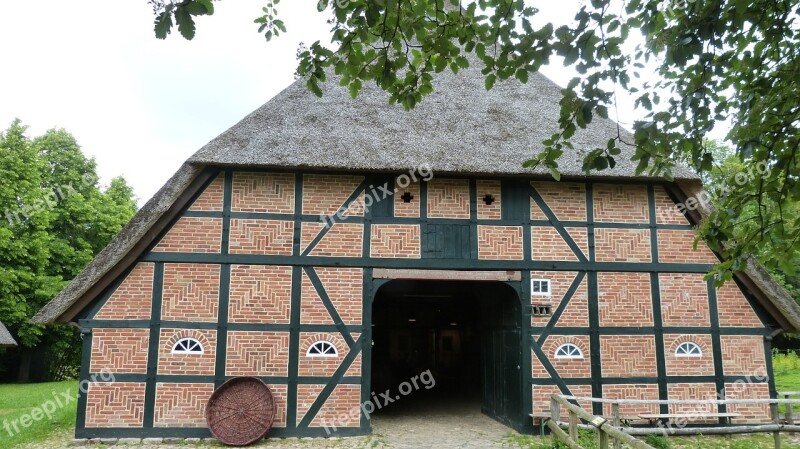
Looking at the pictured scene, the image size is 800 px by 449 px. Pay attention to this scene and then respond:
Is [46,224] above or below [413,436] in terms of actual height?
above

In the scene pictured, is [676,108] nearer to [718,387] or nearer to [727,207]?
[727,207]

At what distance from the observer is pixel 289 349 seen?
836 cm

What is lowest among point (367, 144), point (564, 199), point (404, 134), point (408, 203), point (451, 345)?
point (451, 345)

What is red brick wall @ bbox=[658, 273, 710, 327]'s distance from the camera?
8.89m

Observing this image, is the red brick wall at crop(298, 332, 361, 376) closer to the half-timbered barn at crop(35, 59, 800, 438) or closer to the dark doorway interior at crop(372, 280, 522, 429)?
the half-timbered barn at crop(35, 59, 800, 438)

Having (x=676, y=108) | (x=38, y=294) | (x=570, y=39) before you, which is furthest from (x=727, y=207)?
(x=38, y=294)

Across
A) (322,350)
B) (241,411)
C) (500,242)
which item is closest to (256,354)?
(241,411)

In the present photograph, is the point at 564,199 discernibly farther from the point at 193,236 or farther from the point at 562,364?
the point at 193,236

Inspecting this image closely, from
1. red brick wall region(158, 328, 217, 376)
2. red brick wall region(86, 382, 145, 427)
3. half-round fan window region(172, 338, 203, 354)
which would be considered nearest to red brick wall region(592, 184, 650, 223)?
red brick wall region(158, 328, 217, 376)

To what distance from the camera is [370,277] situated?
8.66 metres

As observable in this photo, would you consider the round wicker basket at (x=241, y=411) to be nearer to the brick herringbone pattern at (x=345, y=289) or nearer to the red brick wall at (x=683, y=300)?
the brick herringbone pattern at (x=345, y=289)

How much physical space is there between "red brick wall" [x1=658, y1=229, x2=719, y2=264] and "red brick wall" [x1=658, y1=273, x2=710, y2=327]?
27cm

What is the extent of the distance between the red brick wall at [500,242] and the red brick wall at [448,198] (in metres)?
0.46

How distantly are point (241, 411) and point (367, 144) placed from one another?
4.54 meters
